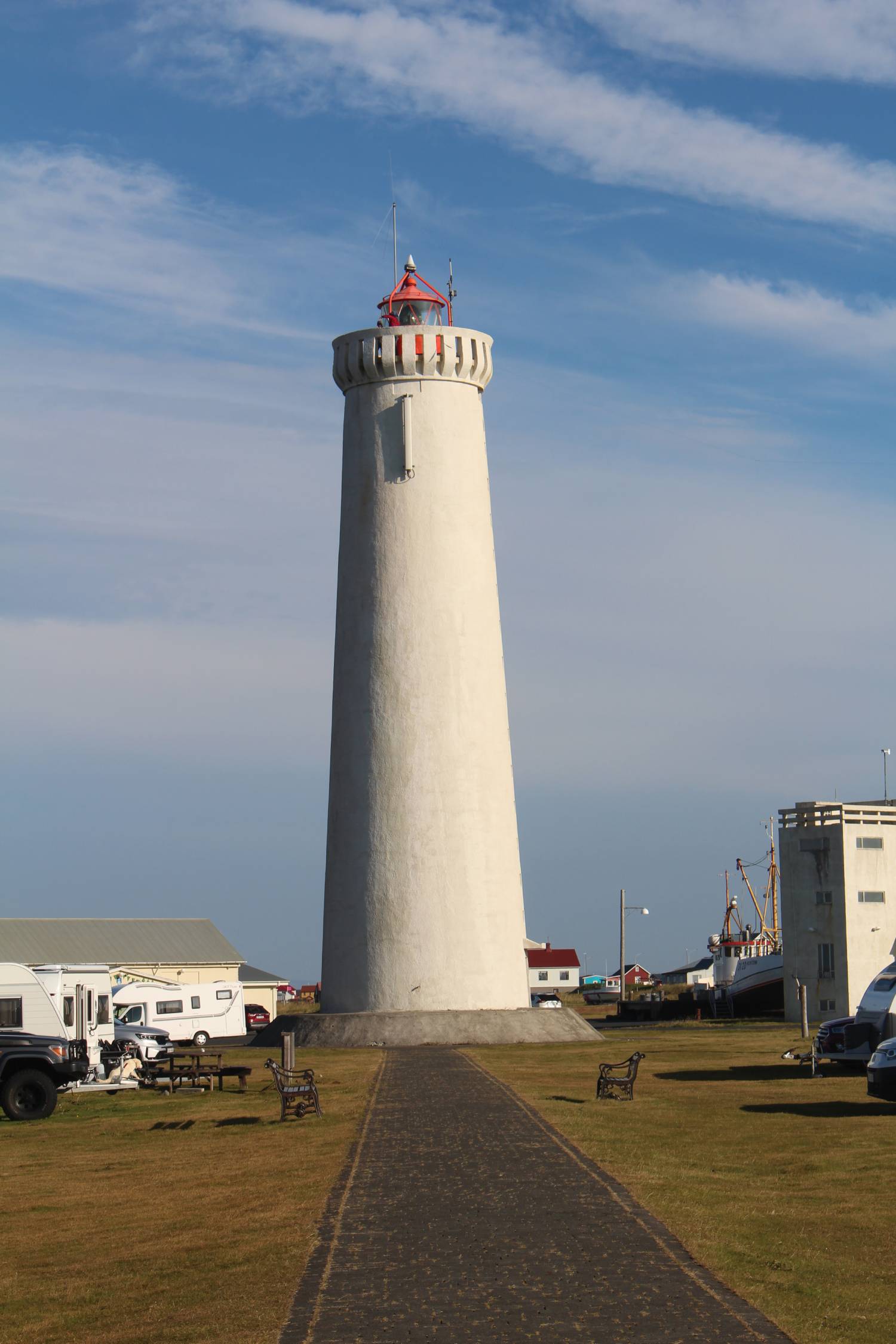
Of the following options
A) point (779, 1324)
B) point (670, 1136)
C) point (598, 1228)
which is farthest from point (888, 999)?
point (779, 1324)

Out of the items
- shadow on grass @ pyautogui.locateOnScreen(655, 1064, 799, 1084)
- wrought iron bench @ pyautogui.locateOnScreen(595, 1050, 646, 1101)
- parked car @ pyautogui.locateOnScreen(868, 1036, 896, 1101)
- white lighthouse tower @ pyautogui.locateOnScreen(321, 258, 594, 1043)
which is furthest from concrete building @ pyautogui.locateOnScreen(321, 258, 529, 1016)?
parked car @ pyautogui.locateOnScreen(868, 1036, 896, 1101)

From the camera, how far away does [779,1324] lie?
1062cm

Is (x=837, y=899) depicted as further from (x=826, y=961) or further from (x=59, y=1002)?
(x=59, y=1002)

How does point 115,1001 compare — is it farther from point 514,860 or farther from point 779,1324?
point 779,1324

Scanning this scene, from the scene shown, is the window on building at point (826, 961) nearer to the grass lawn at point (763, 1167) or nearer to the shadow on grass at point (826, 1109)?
the grass lawn at point (763, 1167)

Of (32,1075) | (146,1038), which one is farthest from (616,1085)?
(146,1038)

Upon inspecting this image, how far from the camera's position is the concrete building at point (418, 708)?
39969 millimetres

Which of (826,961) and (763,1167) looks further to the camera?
(826,961)

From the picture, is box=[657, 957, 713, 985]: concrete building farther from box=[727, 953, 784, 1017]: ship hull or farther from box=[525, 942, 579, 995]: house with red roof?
box=[727, 953, 784, 1017]: ship hull

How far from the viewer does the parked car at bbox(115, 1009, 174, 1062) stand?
42875mm

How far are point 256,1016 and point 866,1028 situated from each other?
5037 cm

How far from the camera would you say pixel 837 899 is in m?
51.8

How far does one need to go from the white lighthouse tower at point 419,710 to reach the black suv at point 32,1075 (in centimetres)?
1237

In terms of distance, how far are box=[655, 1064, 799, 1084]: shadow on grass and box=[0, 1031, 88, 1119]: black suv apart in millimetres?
11029
